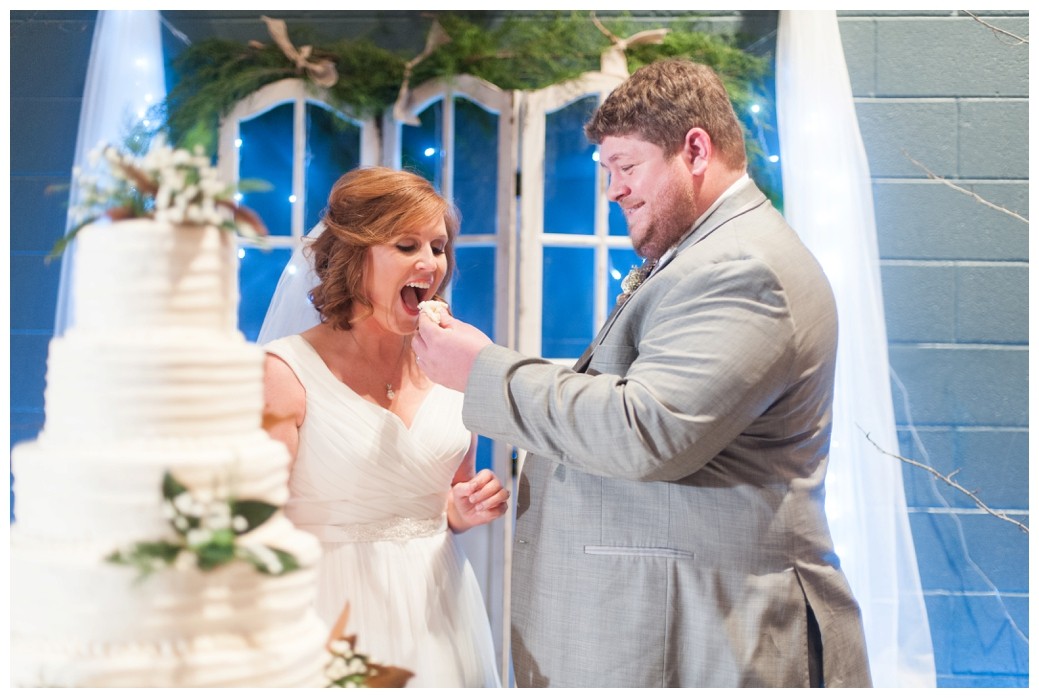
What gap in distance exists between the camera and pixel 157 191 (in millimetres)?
1312

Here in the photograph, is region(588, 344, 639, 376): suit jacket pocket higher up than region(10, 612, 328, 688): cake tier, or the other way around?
region(588, 344, 639, 376): suit jacket pocket

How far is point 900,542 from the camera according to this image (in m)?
2.54

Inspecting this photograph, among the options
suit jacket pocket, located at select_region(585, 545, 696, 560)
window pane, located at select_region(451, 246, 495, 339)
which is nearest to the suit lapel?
suit jacket pocket, located at select_region(585, 545, 696, 560)

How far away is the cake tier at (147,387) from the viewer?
4.07 ft

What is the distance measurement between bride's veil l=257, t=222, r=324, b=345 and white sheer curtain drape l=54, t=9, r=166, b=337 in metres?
0.38

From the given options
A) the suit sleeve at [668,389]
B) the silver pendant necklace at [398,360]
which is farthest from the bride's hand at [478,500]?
the suit sleeve at [668,389]

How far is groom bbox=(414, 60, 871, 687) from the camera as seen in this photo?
4.80 feet

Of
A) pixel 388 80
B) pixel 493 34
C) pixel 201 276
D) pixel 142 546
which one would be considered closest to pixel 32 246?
pixel 201 276

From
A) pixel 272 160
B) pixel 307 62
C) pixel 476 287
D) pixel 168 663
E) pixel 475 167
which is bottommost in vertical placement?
pixel 168 663

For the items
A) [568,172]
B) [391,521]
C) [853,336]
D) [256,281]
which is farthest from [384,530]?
[853,336]

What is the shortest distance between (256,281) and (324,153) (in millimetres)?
493

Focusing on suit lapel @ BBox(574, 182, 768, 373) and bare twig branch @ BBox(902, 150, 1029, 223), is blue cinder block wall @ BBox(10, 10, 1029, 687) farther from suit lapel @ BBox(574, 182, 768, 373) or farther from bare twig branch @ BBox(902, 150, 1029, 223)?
suit lapel @ BBox(574, 182, 768, 373)

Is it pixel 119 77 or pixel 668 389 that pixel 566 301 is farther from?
pixel 119 77

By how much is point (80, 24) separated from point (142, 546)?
1.15 meters
